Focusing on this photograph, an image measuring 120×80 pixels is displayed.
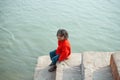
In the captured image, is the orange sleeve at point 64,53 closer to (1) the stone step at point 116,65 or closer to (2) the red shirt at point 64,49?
(2) the red shirt at point 64,49

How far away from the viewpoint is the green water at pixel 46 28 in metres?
6.26

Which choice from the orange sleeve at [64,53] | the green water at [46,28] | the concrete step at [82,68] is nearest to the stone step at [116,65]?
the concrete step at [82,68]

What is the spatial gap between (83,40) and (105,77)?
296 cm

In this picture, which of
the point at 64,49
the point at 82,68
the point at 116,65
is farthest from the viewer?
the point at 64,49

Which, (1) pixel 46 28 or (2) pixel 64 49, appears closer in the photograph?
(2) pixel 64 49

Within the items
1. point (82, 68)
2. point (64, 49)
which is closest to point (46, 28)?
point (64, 49)

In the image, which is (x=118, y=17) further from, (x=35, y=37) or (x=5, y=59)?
(x=5, y=59)

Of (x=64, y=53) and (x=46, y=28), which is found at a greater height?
A: (x=64, y=53)

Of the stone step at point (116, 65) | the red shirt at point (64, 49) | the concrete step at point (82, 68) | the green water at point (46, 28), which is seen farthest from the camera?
the green water at point (46, 28)

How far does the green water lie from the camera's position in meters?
6.26

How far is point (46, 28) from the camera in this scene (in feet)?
24.3

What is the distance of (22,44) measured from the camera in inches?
266

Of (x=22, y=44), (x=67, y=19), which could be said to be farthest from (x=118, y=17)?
(x=22, y=44)

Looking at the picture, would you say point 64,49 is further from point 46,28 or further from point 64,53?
point 46,28
